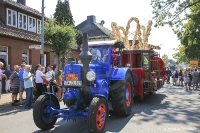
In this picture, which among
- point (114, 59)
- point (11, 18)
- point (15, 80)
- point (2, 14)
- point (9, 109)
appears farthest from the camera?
point (11, 18)

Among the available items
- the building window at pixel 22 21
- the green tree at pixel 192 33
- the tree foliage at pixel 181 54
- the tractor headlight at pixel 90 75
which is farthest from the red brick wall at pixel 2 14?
the tree foliage at pixel 181 54

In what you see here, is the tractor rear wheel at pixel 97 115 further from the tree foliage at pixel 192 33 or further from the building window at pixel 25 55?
the tree foliage at pixel 192 33

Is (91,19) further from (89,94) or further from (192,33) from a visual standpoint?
(89,94)

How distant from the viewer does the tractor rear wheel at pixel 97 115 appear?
4.34 m

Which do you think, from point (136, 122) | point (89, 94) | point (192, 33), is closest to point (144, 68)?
point (136, 122)

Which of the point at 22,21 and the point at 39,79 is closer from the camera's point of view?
the point at 39,79

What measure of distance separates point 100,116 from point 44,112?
1449 mm

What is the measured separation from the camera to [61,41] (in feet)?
44.9

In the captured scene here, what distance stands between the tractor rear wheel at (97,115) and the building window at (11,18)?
44.3 ft

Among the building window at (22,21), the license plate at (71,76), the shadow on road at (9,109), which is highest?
the building window at (22,21)

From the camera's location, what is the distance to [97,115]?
4.55m

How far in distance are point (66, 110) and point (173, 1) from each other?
1396 cm

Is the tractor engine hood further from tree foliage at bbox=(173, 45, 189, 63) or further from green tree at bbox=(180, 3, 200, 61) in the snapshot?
tree foliage at bbox=(173, 45, 189, 63)

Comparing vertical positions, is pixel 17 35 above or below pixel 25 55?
above
